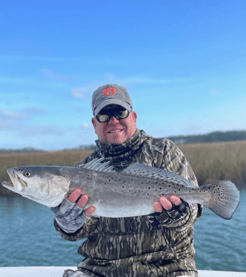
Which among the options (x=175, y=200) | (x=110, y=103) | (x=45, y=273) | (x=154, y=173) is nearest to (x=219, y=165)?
(x=45, y=273)

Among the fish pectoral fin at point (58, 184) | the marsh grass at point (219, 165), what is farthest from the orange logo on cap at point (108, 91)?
the marsh grass at point (219, 165)

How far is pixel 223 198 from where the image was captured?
3.29 meters

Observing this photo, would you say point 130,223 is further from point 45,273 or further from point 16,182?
point 45,273

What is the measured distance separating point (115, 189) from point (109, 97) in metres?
1.33

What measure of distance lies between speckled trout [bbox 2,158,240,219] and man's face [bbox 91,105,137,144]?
2.04ft

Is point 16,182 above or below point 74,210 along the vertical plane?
above

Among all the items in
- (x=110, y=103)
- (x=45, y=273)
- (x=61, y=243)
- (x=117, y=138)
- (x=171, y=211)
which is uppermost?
(x=110, y=103)

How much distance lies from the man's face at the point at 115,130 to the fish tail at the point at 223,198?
128 centimetres

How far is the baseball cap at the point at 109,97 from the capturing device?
399 centimetres

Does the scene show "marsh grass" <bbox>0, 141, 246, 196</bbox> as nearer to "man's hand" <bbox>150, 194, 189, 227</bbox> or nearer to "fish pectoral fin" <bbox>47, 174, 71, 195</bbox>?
"man's hand" <bbox>150, 194, 189, 227</bbox>

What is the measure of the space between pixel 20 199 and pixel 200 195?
49.8 ft

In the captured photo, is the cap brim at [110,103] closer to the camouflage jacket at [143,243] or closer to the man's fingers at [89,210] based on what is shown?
the camouflage jacket at [143,243]

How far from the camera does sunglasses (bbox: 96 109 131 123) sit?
156 inches

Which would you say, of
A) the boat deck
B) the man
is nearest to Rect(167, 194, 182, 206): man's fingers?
the man
